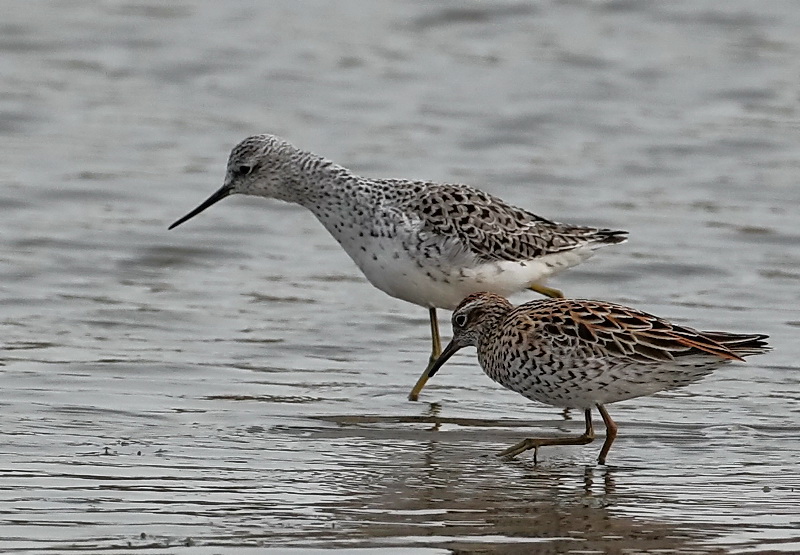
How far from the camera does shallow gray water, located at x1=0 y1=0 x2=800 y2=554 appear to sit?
6.24 metres

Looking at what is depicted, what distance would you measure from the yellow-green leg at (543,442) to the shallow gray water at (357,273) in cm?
7

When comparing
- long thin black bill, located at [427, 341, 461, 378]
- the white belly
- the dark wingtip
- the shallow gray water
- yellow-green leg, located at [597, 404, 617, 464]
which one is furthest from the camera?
the dark wingtip

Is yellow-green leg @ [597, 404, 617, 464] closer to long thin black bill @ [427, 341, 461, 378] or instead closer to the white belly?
long thin black bill @ [427, 341, 461, 378]

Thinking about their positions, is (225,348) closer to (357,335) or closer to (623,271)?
(357,335)

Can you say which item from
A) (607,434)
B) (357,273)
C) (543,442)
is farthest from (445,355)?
(357,273)

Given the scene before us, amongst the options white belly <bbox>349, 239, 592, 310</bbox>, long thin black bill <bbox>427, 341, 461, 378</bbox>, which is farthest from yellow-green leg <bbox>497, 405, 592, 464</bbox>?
white belly <bbox>349, 239, 592, 310</bbox>

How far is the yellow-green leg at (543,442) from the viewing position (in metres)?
7.04

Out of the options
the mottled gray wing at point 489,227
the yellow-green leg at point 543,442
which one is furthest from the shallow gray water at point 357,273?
the mottled gray wing at point 489,227

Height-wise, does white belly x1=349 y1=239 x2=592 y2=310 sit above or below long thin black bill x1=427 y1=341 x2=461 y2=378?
above

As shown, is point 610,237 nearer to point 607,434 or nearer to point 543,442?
point 607,434

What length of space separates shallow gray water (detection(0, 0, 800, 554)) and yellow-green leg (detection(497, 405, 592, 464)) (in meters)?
0.07

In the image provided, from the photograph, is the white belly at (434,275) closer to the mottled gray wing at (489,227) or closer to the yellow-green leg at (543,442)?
the mottled gray wing at (489,227)

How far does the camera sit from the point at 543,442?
23.1 ft

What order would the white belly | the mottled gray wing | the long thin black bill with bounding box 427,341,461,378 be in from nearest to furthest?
the long thin black bill with bounding box 427,341,461,378
the white belly
the mottled gray wing
